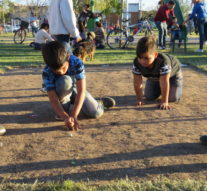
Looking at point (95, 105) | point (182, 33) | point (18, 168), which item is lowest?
point (18, 168)


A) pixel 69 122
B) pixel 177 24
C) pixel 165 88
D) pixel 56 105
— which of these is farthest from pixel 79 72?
pixel 177 24

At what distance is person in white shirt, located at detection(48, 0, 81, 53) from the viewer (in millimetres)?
5137

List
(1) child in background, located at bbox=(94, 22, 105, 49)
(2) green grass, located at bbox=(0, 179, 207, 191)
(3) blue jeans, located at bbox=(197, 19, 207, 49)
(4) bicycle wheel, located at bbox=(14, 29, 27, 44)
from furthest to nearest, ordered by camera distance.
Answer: (4) bicycle wheel, located at bbox=(14, 29, 27, 44), (1) child in background, located at bbox=(94, 22, 105, 49), (3) blue jeans, located at bbox=(197, 19, 207, 49), (2) green grass, located at bbox=(0, 179, 207, 191)

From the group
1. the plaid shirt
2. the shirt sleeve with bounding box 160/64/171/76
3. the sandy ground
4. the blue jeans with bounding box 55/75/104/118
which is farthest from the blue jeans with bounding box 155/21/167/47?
the plaid shirt

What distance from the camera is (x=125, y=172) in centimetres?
212

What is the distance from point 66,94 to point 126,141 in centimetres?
99

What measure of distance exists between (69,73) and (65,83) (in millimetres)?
159

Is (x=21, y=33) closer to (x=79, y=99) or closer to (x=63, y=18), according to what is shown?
(x=63, y=18)

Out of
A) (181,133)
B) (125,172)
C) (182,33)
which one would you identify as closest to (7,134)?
(125,172)

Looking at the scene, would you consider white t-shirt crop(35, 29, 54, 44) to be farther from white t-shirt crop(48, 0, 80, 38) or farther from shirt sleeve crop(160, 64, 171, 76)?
shirt sleeve crop(160, 64, 171, 76)

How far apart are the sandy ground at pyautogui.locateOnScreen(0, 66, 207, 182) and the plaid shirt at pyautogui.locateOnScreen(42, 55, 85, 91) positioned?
474mm

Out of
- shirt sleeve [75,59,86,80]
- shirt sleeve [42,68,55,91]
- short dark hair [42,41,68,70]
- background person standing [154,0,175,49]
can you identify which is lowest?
shirt sleeve [42,68,55,91]

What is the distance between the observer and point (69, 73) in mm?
3182

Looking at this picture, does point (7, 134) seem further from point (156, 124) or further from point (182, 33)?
point (182, 33)
